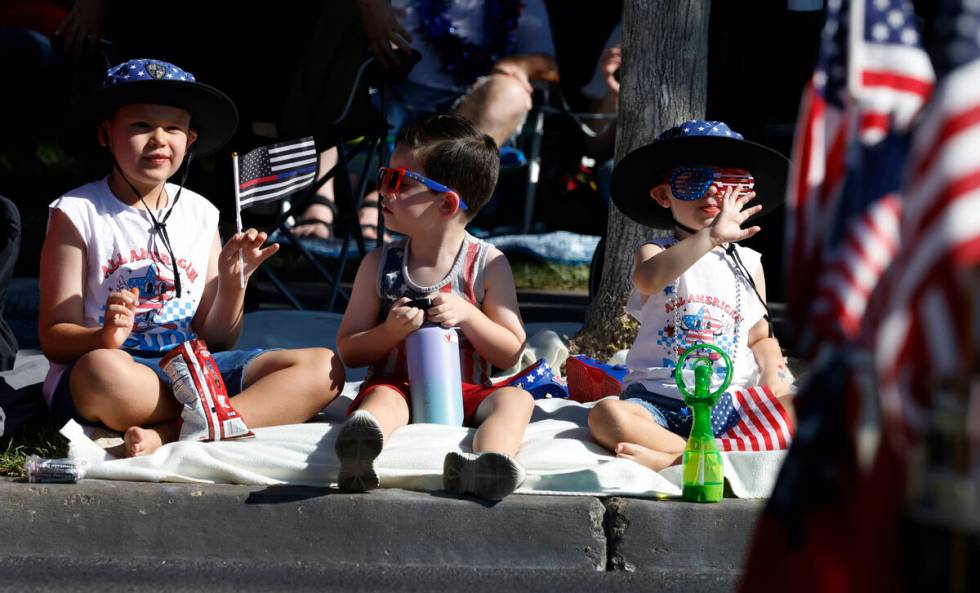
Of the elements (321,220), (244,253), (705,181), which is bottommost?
(321,220)

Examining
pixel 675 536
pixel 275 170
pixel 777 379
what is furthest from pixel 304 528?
pixel 275 170

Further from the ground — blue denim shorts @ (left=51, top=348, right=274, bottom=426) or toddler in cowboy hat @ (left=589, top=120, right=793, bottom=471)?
toddler in cowboy hat @ (left=589, top=120, right=793, bottom=471)

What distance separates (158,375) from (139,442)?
0.26m

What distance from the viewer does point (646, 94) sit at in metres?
5.06

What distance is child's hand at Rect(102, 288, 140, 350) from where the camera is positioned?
11.4ft

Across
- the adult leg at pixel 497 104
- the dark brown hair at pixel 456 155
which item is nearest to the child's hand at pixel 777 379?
the dark brown hair at pixel 456 155

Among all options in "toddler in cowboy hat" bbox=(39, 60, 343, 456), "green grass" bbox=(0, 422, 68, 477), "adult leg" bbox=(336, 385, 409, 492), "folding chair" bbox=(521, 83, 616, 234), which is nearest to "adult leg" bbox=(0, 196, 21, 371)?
"toddler in cowboy hat" bbox=(39, 60, 343, 456)

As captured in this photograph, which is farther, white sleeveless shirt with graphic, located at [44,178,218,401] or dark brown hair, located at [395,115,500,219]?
dark brown hair, located at [395,115,500,219]

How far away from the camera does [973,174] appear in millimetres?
1211

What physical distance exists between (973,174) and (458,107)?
6.66 meters

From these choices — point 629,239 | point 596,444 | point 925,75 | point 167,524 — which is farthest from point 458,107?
point 925,75

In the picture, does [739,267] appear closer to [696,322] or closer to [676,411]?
[696,322]

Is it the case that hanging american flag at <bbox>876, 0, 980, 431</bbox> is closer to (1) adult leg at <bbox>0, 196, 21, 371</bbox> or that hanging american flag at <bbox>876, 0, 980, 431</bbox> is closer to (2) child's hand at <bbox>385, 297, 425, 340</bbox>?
(2) child's hand at <bbox>385, 297, 425, 340</bbox>

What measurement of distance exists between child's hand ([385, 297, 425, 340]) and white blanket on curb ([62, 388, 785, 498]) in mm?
336
